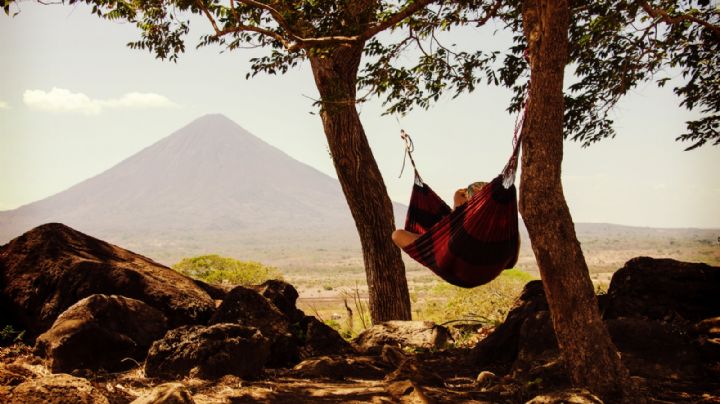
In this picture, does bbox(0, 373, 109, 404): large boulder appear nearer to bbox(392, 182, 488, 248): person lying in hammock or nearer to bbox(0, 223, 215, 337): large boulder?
bbox(0, 223, 215, 337): large boulder

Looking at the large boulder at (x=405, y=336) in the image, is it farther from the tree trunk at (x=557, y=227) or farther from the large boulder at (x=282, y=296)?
the tree trunk at (x=557, y=227)

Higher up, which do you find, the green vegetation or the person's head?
the person's head

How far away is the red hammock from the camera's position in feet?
11.6

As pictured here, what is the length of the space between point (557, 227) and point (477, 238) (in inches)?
33.8

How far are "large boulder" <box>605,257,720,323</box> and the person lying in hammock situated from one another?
4.31ft

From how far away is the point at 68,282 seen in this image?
13.0 ft

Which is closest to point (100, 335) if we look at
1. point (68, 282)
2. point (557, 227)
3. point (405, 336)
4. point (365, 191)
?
point (68, 282)

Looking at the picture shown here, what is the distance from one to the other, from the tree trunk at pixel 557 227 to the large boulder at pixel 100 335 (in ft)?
8.19

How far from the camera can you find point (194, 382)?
9.74 feet

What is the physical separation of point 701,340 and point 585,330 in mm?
1344

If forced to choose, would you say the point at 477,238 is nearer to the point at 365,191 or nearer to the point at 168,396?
the point at 365,191

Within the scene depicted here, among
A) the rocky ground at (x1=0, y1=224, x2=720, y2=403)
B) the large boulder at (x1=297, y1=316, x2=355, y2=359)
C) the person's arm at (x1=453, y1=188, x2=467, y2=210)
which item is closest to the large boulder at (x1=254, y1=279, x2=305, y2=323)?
the rocky ground at (x1=0, y1=224, x2=720, y2=403)

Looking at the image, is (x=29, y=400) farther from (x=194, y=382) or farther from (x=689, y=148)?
(x=689, y=148)

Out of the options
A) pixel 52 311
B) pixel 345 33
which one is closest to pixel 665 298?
pixel 345 33
